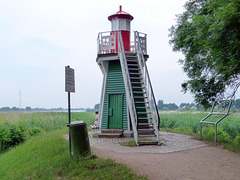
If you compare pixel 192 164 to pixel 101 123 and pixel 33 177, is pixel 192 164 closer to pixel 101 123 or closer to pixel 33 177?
pixel 33 177

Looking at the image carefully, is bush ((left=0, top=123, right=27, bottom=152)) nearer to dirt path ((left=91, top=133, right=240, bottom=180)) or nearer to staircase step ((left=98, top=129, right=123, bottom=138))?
staircase step ((left=98, top=129, right=123, bottom=138))

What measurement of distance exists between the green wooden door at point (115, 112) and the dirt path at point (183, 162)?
297cm

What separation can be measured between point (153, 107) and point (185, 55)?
4.28 meters

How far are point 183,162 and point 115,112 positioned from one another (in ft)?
18.3

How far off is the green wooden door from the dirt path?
297 cm

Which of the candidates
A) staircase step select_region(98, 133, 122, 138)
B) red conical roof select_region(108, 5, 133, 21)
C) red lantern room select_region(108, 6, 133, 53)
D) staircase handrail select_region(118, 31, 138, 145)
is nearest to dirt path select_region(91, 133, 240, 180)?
staircase handrail select_region(118, 31, 138, 145)

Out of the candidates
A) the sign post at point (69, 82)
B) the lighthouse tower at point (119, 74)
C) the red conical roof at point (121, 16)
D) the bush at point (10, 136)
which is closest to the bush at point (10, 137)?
the bush at point (10, 136)

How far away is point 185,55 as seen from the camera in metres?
12.2

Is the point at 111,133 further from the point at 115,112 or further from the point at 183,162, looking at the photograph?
the point at 183,162

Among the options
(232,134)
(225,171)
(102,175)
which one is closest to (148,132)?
(225,171)

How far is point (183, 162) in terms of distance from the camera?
6.53 metres

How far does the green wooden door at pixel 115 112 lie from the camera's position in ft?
37.7

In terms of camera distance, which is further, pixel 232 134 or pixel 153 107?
pixel 232 134

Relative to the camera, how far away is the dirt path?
548 cm
